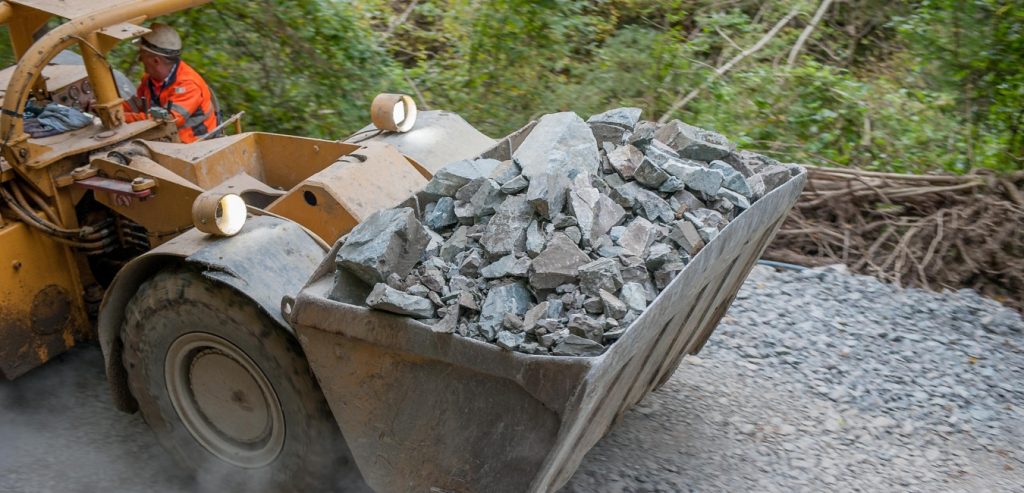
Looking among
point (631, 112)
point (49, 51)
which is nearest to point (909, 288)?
point (631, 112)

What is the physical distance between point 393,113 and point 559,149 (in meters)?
1.53

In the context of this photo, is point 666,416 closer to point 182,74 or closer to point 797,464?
point 797,464

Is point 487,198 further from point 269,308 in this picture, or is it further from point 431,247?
point 269,308

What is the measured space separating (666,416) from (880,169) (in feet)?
13.6

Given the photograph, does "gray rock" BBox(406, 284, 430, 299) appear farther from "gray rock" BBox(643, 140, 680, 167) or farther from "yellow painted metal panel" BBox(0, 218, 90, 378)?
"yellow painted metal panel" BBox(0, 218, 90, 378)

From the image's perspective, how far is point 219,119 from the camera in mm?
5332

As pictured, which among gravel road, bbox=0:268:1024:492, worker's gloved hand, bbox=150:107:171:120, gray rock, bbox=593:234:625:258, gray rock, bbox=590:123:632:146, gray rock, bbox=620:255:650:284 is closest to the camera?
gray rock, bbox=620:255:650:284

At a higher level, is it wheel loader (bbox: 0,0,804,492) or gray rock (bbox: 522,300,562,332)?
gray rock (bbox: 522,300,562,332)

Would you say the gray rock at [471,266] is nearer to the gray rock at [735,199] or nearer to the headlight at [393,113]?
the gray rock at [735,199]

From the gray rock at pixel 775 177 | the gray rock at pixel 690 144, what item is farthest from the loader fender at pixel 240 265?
the gray rock at pixel 775 177

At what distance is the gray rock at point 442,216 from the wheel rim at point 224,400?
2.77 ft

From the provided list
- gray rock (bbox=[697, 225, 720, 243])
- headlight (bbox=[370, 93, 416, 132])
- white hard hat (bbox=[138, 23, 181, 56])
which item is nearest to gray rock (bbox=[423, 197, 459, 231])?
gray rock (bbox=[697, 225, 720, 243])

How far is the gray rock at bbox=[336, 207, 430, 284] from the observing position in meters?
2.96

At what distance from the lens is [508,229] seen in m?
3.12
